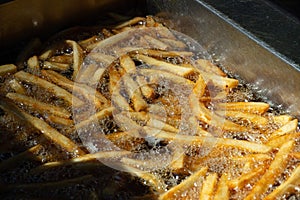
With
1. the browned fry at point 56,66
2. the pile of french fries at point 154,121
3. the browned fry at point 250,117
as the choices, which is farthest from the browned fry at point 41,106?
the browned fry at point 250,117

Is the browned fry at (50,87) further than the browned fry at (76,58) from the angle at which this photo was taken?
No

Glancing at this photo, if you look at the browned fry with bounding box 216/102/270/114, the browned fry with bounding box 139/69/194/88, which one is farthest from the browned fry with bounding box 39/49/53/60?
the browned fry with bounding box 216/102/270/114

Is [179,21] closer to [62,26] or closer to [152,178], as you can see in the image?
[62,26]

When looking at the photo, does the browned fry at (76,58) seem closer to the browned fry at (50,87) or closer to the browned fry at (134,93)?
the browned fry at (50,87)

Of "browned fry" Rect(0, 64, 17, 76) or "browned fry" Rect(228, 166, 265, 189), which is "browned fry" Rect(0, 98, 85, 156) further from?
"browned fry" Rect(228, 166, 265, 189)

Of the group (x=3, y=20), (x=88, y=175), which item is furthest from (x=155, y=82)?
(x=3, y=20)

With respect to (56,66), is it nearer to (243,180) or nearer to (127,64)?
(127,64)
